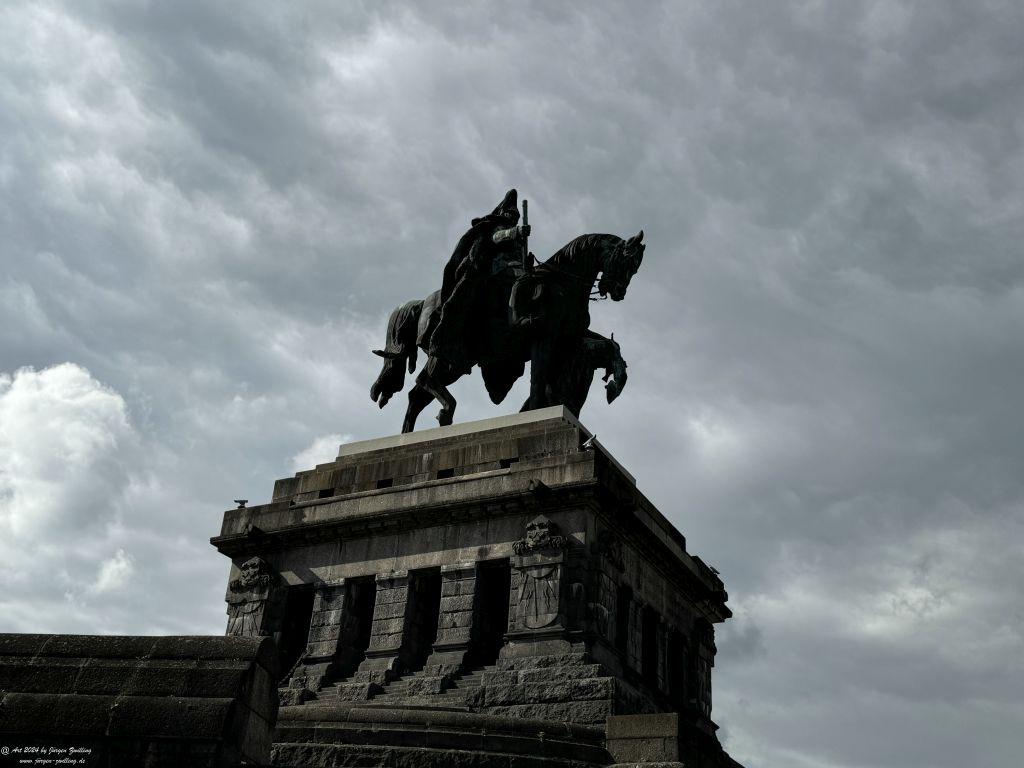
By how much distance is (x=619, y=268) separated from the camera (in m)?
32.1

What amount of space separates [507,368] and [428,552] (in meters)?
7.77

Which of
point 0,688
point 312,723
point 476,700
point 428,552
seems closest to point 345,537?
point 428,552

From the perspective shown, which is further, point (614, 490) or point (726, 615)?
point (726, 615)

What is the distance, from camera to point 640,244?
107 feet

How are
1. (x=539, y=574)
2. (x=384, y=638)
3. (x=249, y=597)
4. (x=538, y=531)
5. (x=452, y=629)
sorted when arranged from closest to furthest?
(x=539, y=574), (x=538, y=531), (x=452, y=629), (x=384, y=638), (x=249, y=597)

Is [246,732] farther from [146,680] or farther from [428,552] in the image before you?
[428,552]

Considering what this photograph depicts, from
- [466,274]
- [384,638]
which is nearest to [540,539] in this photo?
[384,638]

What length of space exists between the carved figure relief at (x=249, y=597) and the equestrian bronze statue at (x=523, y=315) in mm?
5931

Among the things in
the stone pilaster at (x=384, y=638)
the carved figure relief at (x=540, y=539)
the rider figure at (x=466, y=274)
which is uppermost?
the rider figure at (x=466, y=274)

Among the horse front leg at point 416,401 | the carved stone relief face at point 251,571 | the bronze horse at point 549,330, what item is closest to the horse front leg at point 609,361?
the bronze horse at point 549,330

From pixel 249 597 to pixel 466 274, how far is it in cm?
1072

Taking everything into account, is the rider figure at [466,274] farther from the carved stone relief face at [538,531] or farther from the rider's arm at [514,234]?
the carved stone relief face at [538,531]

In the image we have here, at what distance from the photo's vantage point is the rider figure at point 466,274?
32406 millimetres

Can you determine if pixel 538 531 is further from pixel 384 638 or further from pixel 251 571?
pixel 251 571
